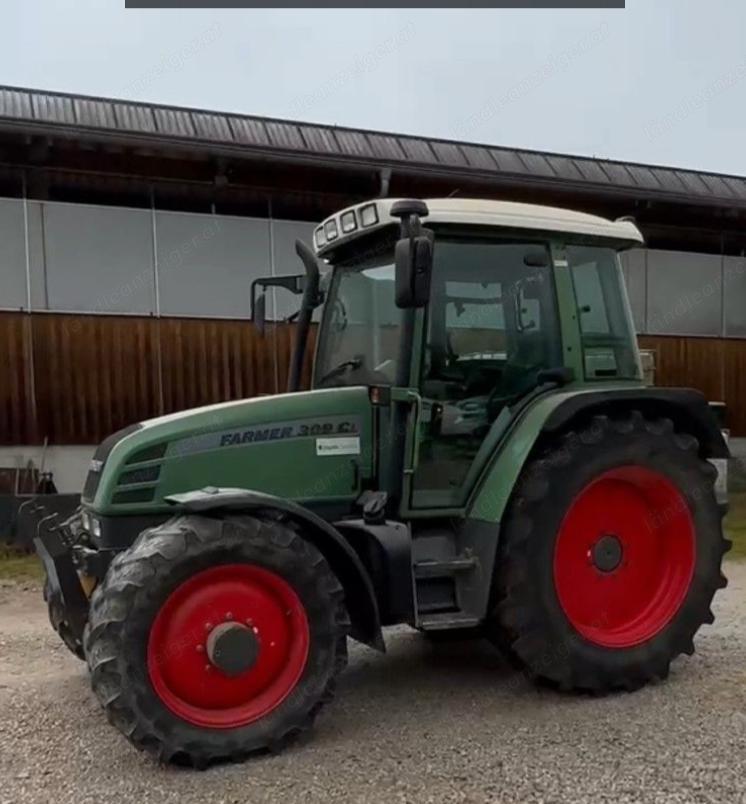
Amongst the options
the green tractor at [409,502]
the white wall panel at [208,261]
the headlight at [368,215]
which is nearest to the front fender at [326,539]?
the green tractor at [409,502]

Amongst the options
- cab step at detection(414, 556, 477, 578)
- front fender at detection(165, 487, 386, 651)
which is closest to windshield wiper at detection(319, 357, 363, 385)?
front fender at detection(165, 487, 386, 651)

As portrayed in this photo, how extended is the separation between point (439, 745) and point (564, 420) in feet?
5.07

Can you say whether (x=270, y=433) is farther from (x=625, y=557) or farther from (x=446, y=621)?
(x=625, y=557)

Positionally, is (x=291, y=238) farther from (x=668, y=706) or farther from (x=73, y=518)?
(x=668, y=706)

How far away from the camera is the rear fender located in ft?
12.9

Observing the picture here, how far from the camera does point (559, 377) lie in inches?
167

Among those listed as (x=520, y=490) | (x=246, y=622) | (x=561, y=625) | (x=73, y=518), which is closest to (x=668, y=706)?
(x=561, y=625)

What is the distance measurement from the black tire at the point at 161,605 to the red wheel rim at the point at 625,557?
1.26 metres

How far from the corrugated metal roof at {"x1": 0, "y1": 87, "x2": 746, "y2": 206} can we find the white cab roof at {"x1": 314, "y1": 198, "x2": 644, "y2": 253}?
511 cm

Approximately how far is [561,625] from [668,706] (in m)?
0.60

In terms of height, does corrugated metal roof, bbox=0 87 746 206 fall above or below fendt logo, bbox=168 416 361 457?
above

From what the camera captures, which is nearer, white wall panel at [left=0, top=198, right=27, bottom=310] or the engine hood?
the engine hood

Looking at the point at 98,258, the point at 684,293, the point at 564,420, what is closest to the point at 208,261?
the point at 98,258

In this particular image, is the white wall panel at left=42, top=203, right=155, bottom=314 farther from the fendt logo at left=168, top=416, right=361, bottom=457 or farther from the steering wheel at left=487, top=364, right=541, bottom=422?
the steering wheel at left=487, top=364, right=541, bottom=422
